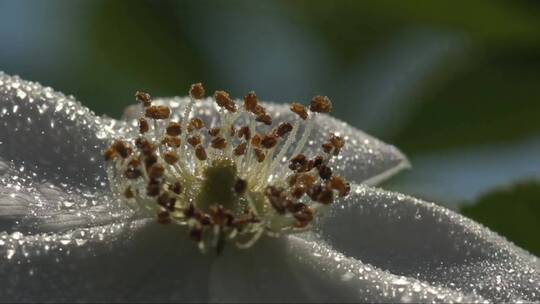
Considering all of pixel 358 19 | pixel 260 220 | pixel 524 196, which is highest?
pixel 358 19

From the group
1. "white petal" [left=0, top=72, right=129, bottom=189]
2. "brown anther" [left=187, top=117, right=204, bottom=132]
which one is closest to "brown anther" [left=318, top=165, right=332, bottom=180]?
"brown anther" [left=187, top=117, right=204, bottom=132]

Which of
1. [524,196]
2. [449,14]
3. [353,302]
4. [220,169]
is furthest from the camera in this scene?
[449,14]

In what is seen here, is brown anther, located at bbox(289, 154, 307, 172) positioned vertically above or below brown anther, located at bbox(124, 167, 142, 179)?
below

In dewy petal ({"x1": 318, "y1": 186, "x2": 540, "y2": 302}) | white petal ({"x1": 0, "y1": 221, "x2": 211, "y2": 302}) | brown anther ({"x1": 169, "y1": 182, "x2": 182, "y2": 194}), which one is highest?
brown anther ({"x1": 169, "y1": 182, "x2": 182, "y2": 194})

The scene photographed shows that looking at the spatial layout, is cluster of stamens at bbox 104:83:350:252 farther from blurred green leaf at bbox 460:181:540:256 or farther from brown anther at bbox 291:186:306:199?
blurred green leaf at bbox 460:181:540:256

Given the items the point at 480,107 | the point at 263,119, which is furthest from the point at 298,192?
the point at 480,107

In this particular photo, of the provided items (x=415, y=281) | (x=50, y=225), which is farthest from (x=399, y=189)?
(x=50, y=225)

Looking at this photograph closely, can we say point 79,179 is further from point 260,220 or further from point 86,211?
point 260,220

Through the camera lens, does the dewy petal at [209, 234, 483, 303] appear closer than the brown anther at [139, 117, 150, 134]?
Yes
